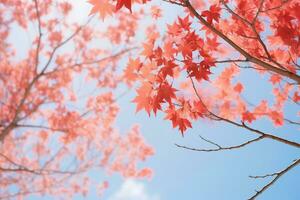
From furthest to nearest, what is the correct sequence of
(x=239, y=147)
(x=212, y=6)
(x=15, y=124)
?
(x=15, y=124)
(x=212, y=6)
(x=239, y=147)

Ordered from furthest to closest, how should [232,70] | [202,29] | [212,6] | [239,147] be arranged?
[232,70]
[202,29]
[212,6]
[239,147]

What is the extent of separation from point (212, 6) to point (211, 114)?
3.35 feet

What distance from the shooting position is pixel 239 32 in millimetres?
3988

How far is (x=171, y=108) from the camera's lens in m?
3.57

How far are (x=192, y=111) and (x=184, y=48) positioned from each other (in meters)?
0.61

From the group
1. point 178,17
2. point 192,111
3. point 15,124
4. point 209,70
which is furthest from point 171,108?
point 15,124

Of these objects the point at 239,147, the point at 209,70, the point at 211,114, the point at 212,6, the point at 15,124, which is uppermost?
the point at 15,124

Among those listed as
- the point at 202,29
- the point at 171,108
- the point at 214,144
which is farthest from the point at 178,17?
the point at 214,144

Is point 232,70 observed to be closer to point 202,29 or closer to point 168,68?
point 202,29

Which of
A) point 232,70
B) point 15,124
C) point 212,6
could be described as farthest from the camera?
point 15,124

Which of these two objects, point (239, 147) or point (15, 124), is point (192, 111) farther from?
point (15, 124)

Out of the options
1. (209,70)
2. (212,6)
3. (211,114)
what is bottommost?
(211,114)

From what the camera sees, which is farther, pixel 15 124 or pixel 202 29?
pixel 15 124

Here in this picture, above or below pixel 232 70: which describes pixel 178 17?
below
